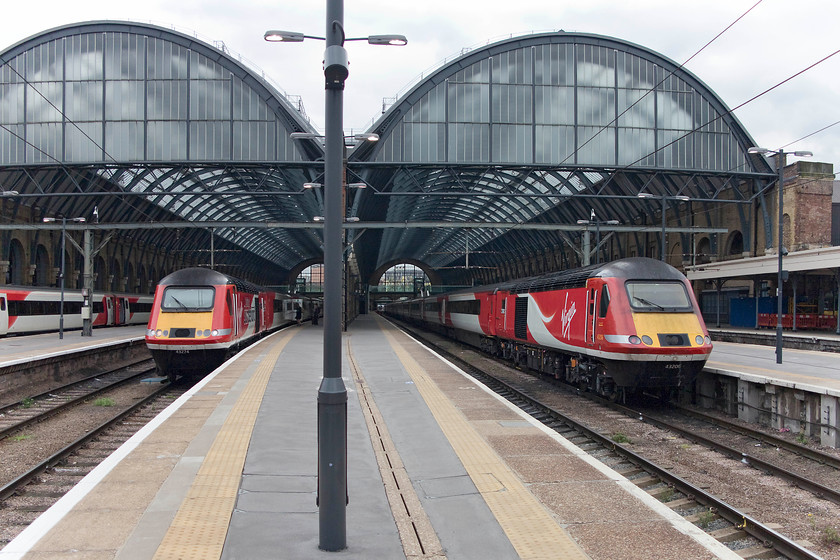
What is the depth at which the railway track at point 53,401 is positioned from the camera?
44.2ft

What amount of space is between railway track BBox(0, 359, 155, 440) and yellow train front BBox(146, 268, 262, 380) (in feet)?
7.08

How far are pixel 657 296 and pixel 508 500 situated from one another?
28.1 feet

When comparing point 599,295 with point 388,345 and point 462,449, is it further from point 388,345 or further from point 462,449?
point 388,345

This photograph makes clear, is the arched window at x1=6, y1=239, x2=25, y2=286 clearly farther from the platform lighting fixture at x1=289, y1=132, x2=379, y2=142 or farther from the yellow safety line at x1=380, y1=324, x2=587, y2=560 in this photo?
the yellow safety line at x1=380, y1=324, x2=587, y2=560

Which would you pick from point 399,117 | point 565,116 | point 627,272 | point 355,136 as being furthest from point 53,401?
point 565,116

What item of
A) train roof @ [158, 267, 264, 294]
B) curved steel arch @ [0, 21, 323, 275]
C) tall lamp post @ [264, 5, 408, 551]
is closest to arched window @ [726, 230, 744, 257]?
curved steel arch @ [0, 21, 323, 275]

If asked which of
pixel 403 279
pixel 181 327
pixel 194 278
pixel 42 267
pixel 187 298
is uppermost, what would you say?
pixel 403 279

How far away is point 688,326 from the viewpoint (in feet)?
45.3

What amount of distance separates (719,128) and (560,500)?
33.3 metres

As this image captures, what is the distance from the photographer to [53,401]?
1659 centimetres

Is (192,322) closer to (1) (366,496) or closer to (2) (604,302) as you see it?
(2) (604,302)

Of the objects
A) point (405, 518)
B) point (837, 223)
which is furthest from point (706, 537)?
point (837, 223)

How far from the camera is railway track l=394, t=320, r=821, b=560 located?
6469 millimetres

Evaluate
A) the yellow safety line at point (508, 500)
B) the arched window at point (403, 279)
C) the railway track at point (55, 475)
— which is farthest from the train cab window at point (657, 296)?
the arched window at point (403, 279)
